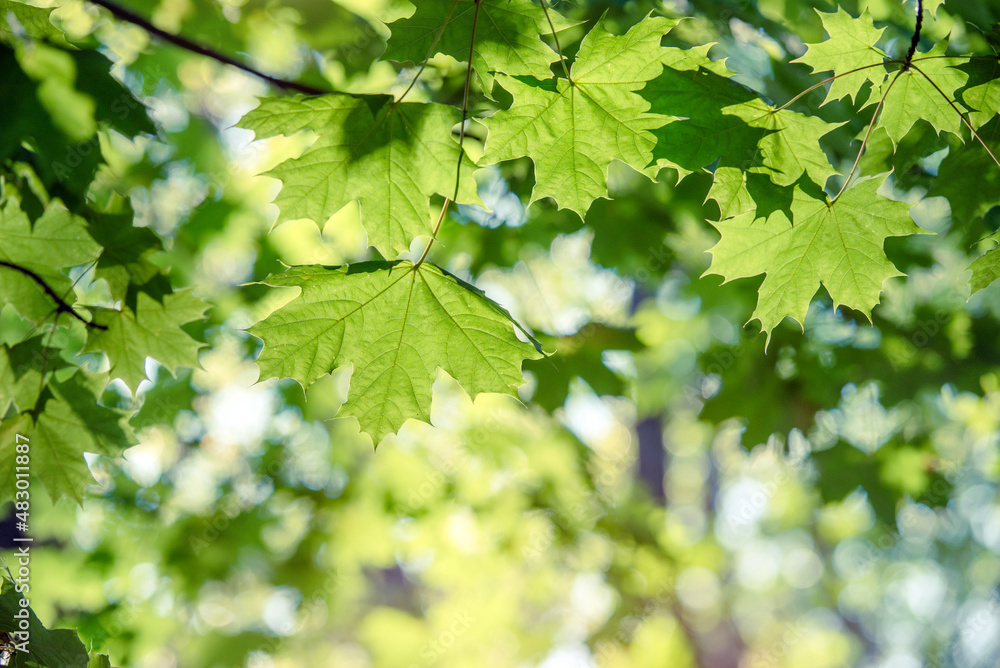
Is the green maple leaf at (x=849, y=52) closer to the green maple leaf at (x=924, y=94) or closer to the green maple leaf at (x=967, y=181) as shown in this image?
the green maple leaf at (x=924, y=94)

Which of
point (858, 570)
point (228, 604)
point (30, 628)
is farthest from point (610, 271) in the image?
point (858, 570)

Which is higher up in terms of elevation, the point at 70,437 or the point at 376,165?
the point at 376,165

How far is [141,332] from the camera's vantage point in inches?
85.0

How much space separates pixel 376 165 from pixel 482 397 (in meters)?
3.20

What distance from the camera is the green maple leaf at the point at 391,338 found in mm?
1590

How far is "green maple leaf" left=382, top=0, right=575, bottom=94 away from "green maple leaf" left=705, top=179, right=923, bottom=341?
26.6 inches

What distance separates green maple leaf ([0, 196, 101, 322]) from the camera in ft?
6.64

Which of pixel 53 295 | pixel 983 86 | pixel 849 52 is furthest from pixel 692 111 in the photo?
pixel 53 295

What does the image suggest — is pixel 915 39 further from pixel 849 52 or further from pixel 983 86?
pixel 983 86

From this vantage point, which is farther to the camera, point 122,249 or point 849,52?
point 122,249

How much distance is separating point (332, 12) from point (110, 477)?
3.42 meters

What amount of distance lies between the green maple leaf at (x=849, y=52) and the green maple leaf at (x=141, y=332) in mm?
2108

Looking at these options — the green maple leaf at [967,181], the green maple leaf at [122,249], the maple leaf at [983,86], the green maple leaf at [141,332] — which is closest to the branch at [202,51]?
the green maple leaf at [122,249]

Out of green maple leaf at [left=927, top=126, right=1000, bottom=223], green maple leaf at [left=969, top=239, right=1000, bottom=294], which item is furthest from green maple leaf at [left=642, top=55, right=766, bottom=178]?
green maple leaf at [left=927, top=126, right=1000, bottom=223]
